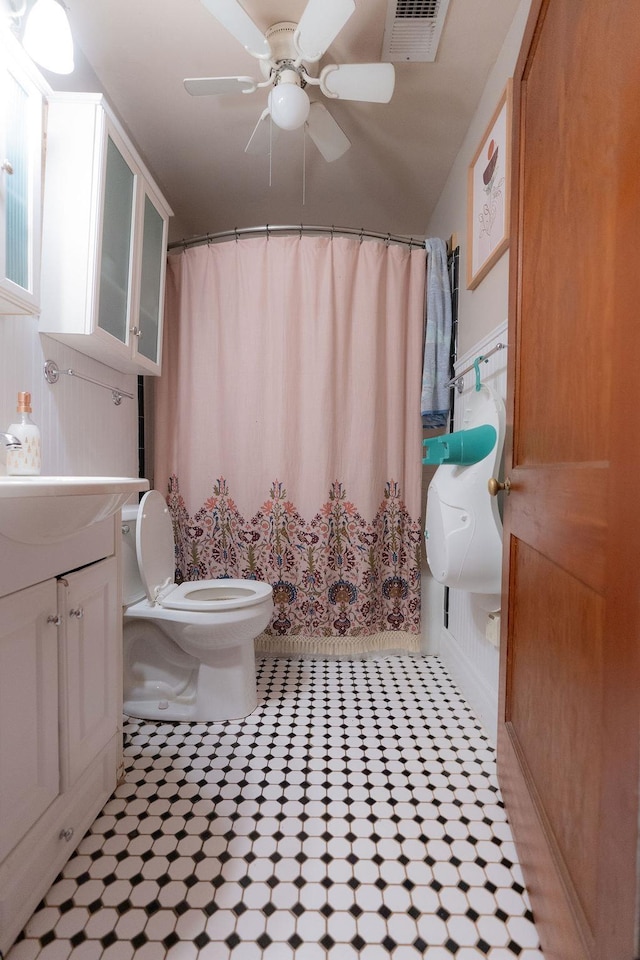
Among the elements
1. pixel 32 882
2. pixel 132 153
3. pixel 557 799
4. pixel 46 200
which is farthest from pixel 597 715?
pixel 132 153

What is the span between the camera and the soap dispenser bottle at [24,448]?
44.3 inches

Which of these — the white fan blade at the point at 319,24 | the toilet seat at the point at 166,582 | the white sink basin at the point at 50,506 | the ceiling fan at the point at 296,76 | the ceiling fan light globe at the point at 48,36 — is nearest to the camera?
the white sink basin at the point at 50,506

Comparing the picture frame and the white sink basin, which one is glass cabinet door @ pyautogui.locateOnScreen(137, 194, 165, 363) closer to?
Answer: the white sink basin

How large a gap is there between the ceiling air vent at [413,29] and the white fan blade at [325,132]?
27 cm

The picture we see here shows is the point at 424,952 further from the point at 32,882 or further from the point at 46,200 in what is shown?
the point at 46,200

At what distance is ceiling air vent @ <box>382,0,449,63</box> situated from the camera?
140cm

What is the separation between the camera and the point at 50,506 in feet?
2.42

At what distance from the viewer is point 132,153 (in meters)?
1.51

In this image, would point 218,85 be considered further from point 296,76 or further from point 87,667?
point 87,667

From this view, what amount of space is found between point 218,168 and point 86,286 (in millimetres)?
1295

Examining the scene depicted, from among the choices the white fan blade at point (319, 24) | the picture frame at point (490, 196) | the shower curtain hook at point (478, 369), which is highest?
the white fan blade at point (319, 24)

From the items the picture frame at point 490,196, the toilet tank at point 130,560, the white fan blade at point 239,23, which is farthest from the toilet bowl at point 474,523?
the white fan blade at point 239,23

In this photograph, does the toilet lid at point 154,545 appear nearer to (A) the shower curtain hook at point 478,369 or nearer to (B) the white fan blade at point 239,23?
(A) the shower curtain hook at point 478,369

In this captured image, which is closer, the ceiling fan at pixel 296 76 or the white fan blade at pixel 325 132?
the ceiling fan at pixel 296 76
